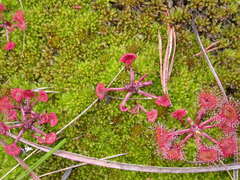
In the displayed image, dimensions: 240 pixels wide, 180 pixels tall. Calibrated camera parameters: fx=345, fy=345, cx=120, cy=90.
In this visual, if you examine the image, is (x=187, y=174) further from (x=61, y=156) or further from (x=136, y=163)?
(x=61, y=156)

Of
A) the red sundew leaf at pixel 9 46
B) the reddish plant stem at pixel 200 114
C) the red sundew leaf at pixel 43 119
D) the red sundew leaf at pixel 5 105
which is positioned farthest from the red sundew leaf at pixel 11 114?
the reddish plant stem at pixel 200 114

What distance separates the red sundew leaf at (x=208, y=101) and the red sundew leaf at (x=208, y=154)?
40 centimetres

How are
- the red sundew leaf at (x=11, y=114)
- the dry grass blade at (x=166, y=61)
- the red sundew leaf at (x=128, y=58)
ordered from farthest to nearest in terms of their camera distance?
the dry grass blade at (x=166, y=61) → the red sundew leaf at (x=11, y=114) → the red sundew leaf at (x=128, y=58)

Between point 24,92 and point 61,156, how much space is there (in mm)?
737

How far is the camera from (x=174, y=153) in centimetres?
329

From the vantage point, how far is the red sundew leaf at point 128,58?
10.5ft

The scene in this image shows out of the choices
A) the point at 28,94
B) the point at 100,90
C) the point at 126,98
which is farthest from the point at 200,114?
the point at 28,94

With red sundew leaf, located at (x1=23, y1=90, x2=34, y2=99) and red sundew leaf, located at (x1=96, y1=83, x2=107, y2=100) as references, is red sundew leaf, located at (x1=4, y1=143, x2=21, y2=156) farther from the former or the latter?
red sundew leaf, located at (x1=96, y1=83, x2=107, y2=100)

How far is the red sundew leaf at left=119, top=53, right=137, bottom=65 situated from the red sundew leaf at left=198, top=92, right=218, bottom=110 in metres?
0.76

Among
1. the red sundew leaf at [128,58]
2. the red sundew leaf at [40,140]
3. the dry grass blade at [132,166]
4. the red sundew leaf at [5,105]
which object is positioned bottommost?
the dry grass blade at [132,166]

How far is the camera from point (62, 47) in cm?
364

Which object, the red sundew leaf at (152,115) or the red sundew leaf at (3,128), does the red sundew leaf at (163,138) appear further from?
the red sundew leaf at (3,128)

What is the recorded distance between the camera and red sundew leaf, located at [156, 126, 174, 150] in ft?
10.8

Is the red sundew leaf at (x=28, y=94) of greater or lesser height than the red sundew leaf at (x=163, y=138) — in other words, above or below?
above
